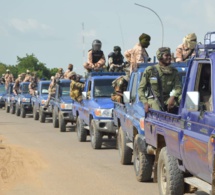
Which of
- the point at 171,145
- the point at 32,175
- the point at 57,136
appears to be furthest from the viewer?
the point at 57,136

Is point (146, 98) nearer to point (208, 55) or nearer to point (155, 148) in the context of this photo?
point (155, 148)

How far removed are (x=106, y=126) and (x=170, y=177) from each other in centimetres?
845

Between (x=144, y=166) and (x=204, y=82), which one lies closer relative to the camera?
(x=204, y=82)

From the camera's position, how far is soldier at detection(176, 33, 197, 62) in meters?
15.6

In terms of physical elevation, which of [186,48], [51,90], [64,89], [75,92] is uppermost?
[186,48]

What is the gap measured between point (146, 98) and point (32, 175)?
2785 millimetres

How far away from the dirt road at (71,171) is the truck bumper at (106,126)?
49 cm

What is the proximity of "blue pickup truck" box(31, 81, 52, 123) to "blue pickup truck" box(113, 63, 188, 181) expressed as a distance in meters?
13.9

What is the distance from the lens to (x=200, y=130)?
27.9 ft

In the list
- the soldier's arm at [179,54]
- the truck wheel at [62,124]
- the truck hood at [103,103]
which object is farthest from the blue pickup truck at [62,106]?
the soldier's arm at [179,54]

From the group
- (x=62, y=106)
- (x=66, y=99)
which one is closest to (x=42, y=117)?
(x=66, y=99)

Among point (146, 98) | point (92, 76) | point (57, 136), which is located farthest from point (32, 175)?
point (57, 136)

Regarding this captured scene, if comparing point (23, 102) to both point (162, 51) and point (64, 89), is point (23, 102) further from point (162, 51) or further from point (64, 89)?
point (162, 51)

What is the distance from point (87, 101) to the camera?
19.7m
